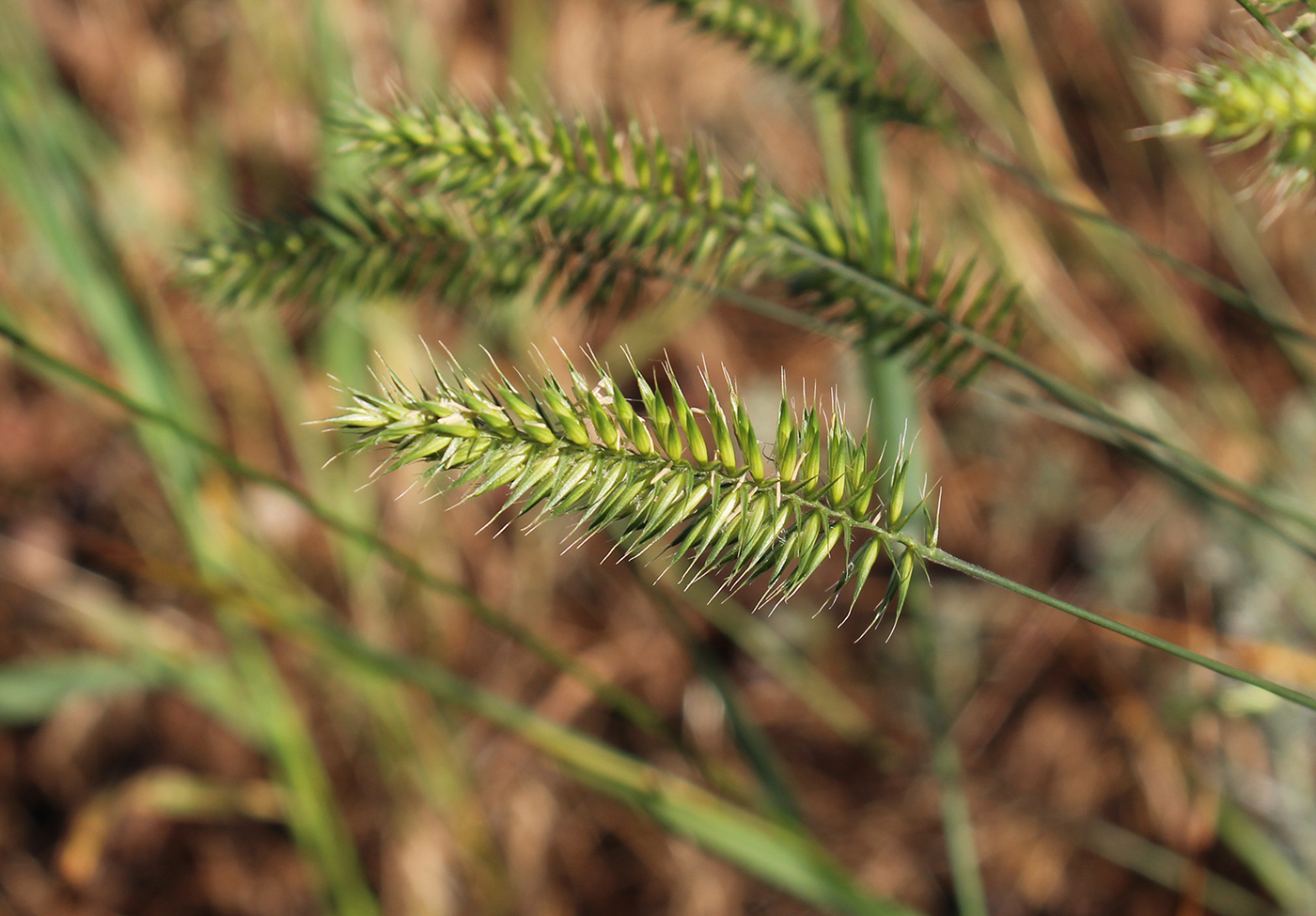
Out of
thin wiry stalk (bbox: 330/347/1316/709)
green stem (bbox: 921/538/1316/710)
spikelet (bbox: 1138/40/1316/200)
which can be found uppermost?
spikelet (bbox: 1138/40/1316/200)

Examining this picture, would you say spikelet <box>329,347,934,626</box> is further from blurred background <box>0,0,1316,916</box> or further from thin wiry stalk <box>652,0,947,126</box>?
blurred background <box>0,0,1316,916</box>

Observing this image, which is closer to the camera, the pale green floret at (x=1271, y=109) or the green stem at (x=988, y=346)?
the pale green floret at (x=1271, y=109)

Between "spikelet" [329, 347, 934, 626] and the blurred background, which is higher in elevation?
"spikelet" [329, 347, 934, 626]

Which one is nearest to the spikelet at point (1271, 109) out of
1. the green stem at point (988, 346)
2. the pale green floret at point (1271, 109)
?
the pale green floret at point (1271, 109)

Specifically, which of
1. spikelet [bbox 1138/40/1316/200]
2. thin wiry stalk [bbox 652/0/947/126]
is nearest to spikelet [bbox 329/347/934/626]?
spikelet [bbox 1138/40/1316/200]

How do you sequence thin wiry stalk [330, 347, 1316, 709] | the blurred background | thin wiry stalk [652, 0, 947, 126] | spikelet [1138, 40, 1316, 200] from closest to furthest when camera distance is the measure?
thin wiry stalk [330, 347, 1316, 709] → spikelet [1138, 40, 1316, 200] → thin wiry stalk [652, 0, 947, 126] → the blurred background

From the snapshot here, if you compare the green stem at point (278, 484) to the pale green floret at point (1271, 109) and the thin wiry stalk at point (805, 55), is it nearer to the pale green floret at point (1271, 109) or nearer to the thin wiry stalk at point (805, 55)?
the thin wiry stalk at point (805, 55)

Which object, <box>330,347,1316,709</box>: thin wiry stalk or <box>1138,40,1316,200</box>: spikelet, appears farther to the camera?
<box>1138,40,1316,200</box>: spikelet
